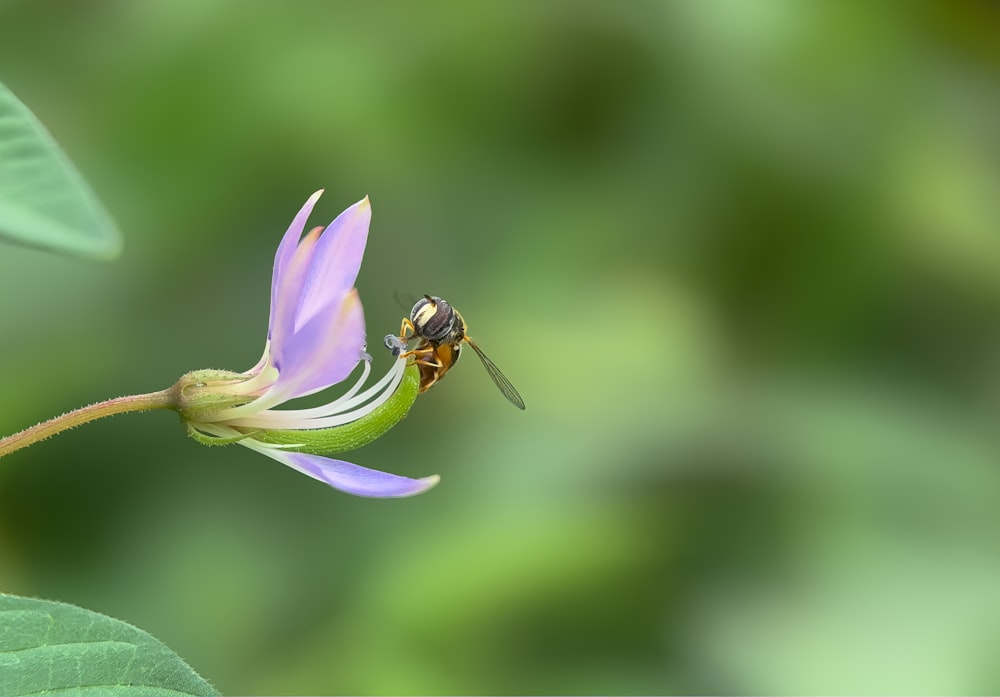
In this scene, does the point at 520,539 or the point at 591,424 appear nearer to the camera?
the point at 520,539

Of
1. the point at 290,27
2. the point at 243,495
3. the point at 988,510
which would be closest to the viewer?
the point at 243,495

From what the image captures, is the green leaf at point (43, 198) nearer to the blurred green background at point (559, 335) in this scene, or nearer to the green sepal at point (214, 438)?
the green sepal at point (214, 438)

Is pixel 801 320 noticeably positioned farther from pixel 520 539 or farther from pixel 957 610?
pixel 520 539

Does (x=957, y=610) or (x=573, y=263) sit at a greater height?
(x=573, y=263)

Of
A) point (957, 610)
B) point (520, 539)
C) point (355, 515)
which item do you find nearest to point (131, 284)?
point (355, 515)

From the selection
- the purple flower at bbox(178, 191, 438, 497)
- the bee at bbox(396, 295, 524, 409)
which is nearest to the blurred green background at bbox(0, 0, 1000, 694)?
the bee at bbox(396, 295, 524, 409)

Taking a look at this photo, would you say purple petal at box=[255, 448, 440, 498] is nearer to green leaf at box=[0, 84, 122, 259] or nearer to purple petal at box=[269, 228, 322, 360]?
purple petal at box=[269, 228, 322, 360]

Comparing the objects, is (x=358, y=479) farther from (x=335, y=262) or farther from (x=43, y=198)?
(x=43, y=198)
